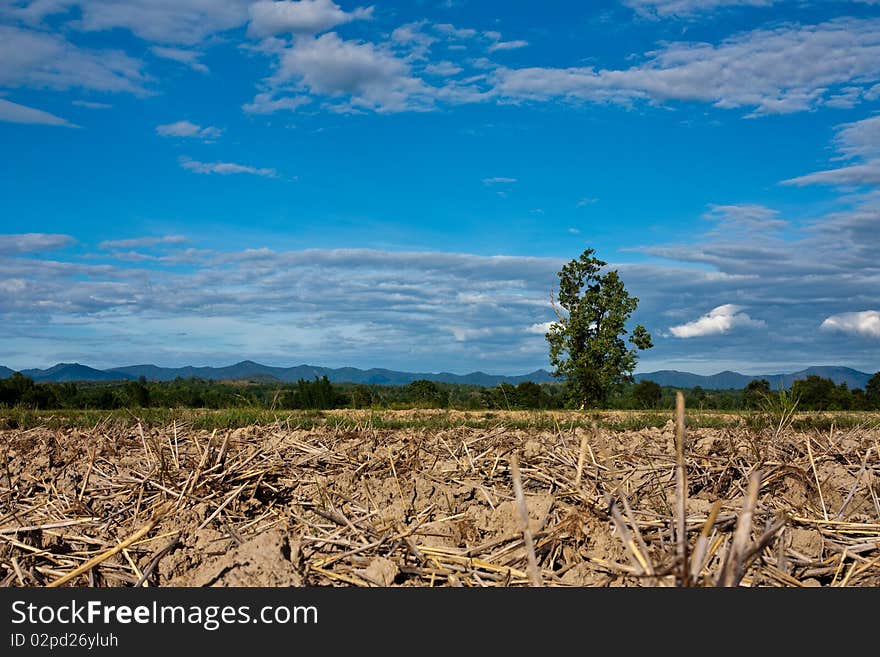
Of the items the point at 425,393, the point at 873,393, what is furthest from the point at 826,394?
the point at 425,393

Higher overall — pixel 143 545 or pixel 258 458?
pixel 258 458

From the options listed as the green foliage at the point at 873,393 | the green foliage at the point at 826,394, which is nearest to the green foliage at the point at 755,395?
the green foliage at the point at 826,394

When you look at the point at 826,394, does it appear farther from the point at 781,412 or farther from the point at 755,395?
the point at 781,412

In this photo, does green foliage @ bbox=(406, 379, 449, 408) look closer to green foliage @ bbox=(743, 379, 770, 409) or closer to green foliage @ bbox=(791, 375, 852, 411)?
green foliage @ bbox=(743, 379, 770, 409)

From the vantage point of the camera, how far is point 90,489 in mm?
5305

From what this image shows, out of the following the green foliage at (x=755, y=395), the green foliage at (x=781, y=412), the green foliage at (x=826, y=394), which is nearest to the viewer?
the green foliage at (x=781, y=412)

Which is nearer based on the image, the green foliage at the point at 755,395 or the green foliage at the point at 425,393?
the green foliage at the point at 755,395

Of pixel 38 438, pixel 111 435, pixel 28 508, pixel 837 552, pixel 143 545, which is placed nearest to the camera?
pixel 837 552

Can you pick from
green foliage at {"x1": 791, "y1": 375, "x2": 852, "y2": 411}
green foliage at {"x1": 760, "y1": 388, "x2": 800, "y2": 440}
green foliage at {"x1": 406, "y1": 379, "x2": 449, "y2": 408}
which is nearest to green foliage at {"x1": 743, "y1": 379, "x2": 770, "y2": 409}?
green foliage at {"x1": 760, "y1": 388, "x2": 800, "y2": 440}

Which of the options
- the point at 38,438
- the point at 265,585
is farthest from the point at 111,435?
the point at 265,585

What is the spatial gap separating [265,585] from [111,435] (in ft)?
16.3

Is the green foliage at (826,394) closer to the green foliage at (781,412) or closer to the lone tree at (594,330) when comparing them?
the lone tree at (594,330)

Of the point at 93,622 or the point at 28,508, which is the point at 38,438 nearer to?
the point at 28,508

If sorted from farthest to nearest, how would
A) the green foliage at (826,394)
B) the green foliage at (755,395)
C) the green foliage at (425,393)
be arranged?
the green foliage at (826,394) → the green foliage at (425,393) → the green foliage at (755,395)
